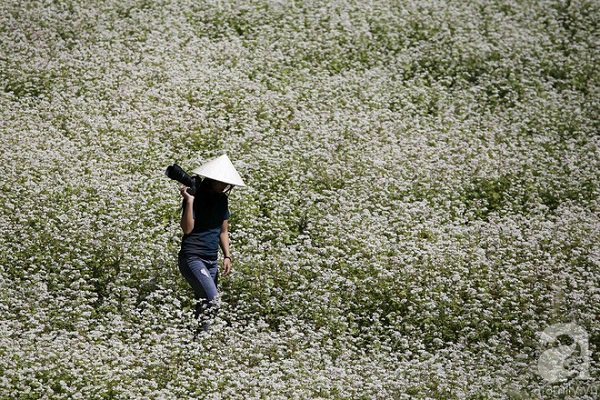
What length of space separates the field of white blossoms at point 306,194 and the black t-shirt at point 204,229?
0.70m

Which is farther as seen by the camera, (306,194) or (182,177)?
(306,194)

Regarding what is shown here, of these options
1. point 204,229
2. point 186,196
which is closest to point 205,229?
point 204,229

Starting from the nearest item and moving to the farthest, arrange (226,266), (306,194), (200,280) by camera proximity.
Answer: (200,280), (226,266), (306,194)

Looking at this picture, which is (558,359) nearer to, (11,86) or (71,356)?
→ (71,356)

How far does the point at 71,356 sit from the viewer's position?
7.88 metres

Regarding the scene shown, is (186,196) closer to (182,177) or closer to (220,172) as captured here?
(182,177)

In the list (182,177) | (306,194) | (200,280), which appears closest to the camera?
(200,280)

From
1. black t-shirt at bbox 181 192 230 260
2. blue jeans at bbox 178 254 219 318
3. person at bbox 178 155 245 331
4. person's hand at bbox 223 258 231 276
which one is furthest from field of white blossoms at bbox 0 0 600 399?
black t-shirt at bbox 181 192 230 260

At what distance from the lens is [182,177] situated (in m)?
9.13

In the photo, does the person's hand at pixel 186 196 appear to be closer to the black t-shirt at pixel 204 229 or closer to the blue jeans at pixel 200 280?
the black t-shirt at pixel 204 229

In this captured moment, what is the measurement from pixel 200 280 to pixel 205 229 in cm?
57

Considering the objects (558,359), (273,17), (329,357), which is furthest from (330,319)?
(273,17)

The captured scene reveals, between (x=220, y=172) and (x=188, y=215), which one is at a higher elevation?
(x=220, y=172)

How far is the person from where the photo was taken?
9.02 m
